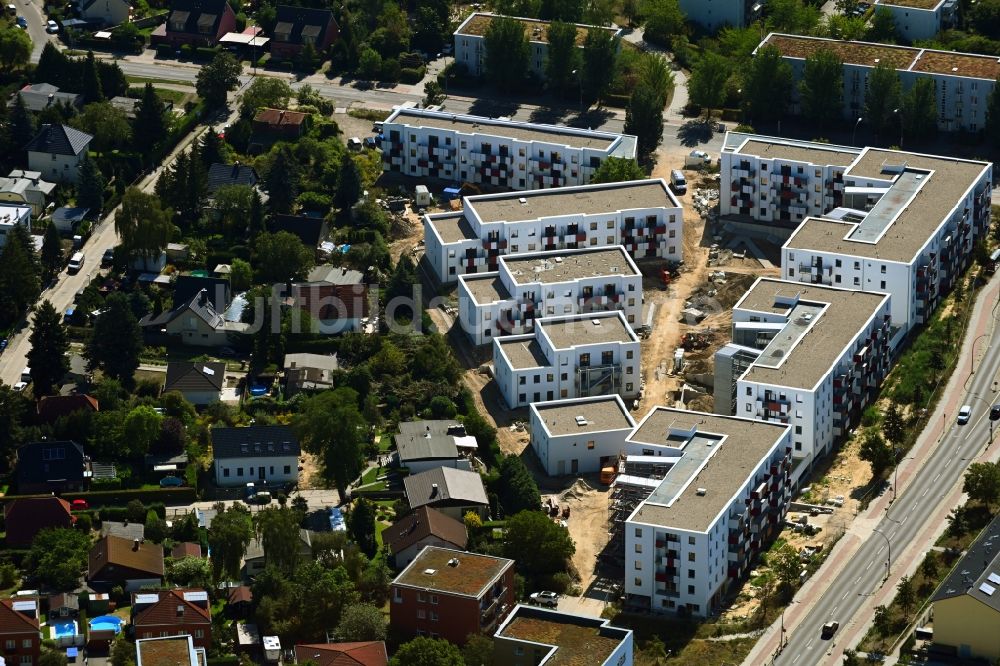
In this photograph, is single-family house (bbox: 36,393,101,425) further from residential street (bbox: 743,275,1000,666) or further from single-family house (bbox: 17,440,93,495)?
residential street (bbox: 743,275,1000,666)

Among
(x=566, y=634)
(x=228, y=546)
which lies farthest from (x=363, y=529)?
(x=566, y=634)

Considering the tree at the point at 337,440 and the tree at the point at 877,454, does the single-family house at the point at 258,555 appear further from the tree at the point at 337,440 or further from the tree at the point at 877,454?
the tree at the point at 877,454

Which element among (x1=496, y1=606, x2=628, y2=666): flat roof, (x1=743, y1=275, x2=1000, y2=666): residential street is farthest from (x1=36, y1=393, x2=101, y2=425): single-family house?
(x1=743, y1=275, x2=1000, y2=666): residential street

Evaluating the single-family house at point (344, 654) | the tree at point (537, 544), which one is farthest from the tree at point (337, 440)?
the single-family house at point (344, 654)

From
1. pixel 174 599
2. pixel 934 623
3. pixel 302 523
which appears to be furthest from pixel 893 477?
pixel 174 599

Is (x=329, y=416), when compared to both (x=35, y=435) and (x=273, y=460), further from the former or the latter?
(x=35, y=435)

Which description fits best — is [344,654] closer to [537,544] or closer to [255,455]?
[537,544]

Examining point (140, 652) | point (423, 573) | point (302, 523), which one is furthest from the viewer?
point (302, 523)
